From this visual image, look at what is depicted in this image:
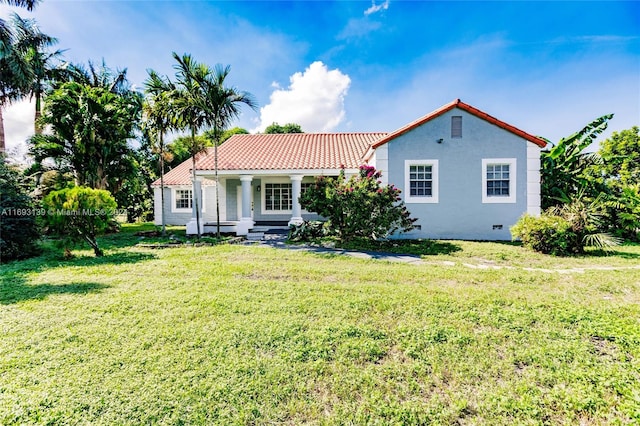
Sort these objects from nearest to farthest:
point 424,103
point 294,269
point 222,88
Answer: point 294,269, point 222,88, point 424,103

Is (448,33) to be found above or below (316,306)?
above

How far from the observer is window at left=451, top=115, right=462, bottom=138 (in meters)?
12.1

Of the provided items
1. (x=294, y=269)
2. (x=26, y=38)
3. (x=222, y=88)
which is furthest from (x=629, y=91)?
(x=26, y=38)

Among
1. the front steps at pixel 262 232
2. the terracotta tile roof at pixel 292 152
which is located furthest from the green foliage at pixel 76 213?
the terracotta tile roof at pixel 292 152

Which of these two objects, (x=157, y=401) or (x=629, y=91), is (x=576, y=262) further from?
(x=157, y=401)

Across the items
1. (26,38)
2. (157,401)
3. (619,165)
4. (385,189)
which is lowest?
(157,401)

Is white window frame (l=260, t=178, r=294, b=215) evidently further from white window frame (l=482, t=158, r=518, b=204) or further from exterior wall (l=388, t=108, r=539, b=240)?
white window frame (l=482, t=158, r=518, b=204)

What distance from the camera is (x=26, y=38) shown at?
19.2 m

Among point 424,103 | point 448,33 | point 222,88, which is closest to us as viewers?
point 448,33

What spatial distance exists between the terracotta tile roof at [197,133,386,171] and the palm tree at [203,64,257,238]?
2.71m

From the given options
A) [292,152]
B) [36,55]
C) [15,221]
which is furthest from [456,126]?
[36,55]

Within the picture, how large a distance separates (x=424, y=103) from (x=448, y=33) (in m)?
A: 4.11

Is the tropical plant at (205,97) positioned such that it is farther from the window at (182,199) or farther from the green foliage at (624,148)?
the green foliage at (624,148)

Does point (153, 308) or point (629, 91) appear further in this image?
point (629, 91)
